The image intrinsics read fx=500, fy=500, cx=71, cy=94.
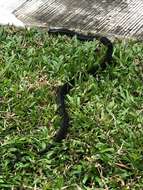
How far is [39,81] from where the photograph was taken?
365 cm

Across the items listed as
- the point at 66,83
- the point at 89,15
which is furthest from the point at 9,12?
the point at 66,83

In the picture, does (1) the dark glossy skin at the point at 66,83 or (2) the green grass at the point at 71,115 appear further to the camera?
(1) the dark glossy skin at the point at 66,83

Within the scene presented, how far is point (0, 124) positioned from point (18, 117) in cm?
13

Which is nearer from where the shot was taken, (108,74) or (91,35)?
(108,74)

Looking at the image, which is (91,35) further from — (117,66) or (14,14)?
(14,14)

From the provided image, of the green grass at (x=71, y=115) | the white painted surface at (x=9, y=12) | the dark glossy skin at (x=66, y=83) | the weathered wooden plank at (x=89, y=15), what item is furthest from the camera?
the white painted surface at (x=9, y=12)

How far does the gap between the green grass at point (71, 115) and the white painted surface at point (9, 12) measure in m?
0.18

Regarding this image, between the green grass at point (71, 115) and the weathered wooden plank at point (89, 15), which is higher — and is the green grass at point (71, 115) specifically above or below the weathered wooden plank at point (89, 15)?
below

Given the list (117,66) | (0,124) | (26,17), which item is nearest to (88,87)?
(117,66)

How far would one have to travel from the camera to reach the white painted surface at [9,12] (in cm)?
437

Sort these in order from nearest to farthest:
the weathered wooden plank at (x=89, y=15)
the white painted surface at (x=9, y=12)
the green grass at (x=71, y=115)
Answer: the green grass at (x=71, y=115) < the weathered wooden plank at (x=89, y=15) < the white painted surface at (x=9, y=12)

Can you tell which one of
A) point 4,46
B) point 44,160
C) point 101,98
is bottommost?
point 44,160

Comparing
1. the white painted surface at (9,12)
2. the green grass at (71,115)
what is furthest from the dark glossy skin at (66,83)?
the white painted surface at (9,12)

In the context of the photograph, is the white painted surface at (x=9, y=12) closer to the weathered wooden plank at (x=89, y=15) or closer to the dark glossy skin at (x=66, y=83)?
the weathered wooden plank at (x=89, y=15)
